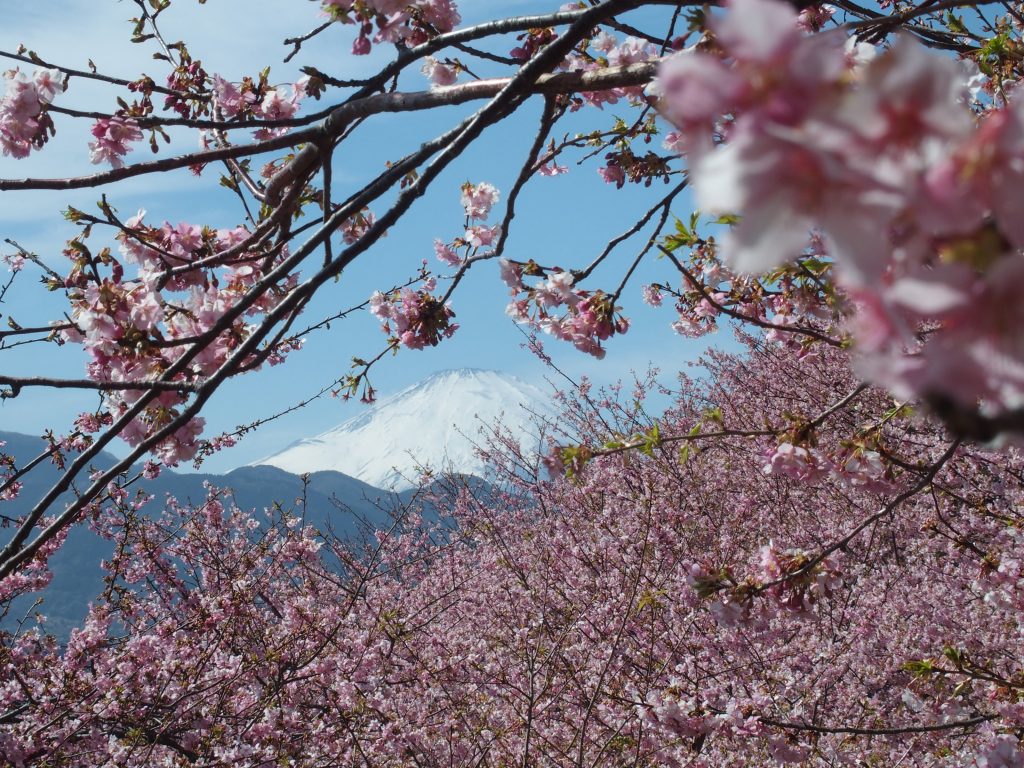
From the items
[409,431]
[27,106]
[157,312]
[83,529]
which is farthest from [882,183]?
[409,431]

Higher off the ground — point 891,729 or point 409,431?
point 409,431

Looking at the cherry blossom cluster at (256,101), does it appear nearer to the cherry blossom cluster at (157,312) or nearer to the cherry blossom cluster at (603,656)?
the cherry blossom cluster at (157,312)

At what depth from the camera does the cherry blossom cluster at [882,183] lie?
479mm

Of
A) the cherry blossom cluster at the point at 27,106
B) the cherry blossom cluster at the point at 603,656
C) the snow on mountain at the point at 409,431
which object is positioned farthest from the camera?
the snow on mountain at the point at 409,431

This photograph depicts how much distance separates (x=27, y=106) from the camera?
2641mm

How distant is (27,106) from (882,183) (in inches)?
124

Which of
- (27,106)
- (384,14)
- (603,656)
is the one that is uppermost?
(27,106)

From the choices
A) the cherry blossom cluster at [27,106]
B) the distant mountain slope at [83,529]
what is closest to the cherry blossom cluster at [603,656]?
the cherry blossom cluster at [27,106]

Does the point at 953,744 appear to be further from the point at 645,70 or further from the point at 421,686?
the point at 645,70


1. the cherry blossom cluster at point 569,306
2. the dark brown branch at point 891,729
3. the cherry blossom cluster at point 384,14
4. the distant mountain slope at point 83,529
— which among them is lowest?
the dark brown branch at point 891,729

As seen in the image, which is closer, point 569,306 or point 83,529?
point 569,306

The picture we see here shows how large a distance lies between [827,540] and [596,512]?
118 inches

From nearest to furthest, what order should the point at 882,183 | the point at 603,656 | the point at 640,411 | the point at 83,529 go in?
1. the point at 882,183
2. the point at 603,656
3. the point at 640,411
4. the point at 83,529

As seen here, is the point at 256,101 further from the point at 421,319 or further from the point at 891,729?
the point at 891,729
